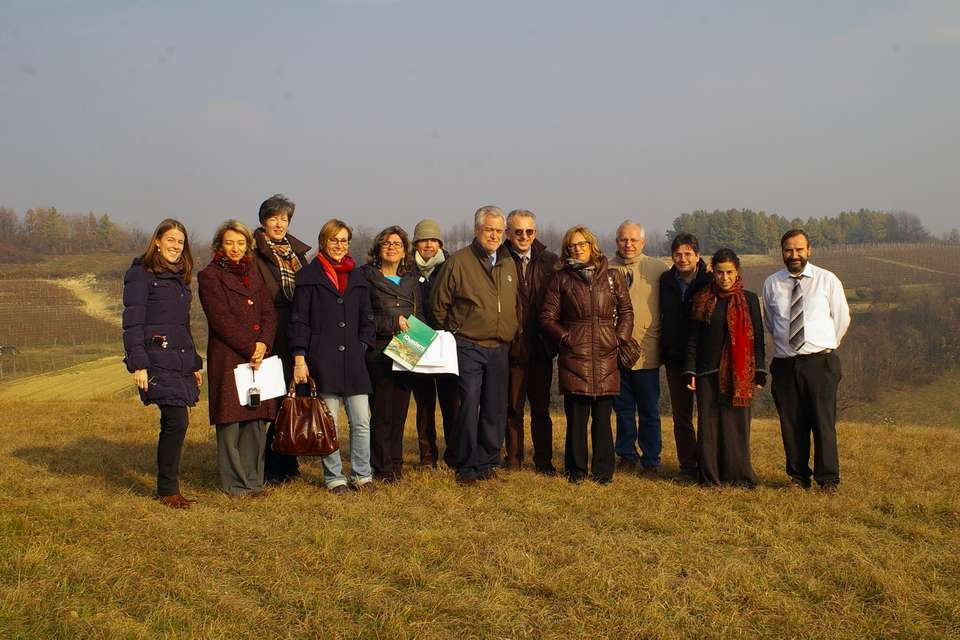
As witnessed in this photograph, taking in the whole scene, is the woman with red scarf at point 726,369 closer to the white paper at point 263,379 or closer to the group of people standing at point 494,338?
the group of people standing at point 494,338

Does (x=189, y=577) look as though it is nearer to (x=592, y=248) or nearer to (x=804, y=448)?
(x=592, y=248)

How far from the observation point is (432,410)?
7477mm

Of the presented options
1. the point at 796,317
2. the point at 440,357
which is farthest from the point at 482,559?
the point at 796,317

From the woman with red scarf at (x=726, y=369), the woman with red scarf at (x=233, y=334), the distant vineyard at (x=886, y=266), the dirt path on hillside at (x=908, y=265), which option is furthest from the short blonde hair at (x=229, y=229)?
the dirt path on hillside at (x=908, y=265)

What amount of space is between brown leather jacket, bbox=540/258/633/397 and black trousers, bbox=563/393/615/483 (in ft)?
0.59

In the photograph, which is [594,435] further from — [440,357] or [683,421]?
[440,357]

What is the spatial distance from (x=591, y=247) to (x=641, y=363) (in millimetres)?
1290

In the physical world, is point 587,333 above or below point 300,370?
above

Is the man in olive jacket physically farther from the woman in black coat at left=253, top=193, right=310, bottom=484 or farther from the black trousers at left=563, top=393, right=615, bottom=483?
the woman in black coat at left=253, top=193, right=310, bottom=484

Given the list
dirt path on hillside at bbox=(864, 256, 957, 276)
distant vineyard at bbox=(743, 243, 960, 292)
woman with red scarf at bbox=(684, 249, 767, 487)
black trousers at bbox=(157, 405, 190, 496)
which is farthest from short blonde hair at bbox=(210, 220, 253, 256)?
dirt path on hillside at bbox=(864, 256, 957, 276)

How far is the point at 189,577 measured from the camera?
405cm

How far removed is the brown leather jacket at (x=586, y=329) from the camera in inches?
250

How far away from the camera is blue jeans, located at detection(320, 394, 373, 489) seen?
6160 mm

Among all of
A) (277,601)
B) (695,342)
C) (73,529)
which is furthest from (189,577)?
(695,342)
